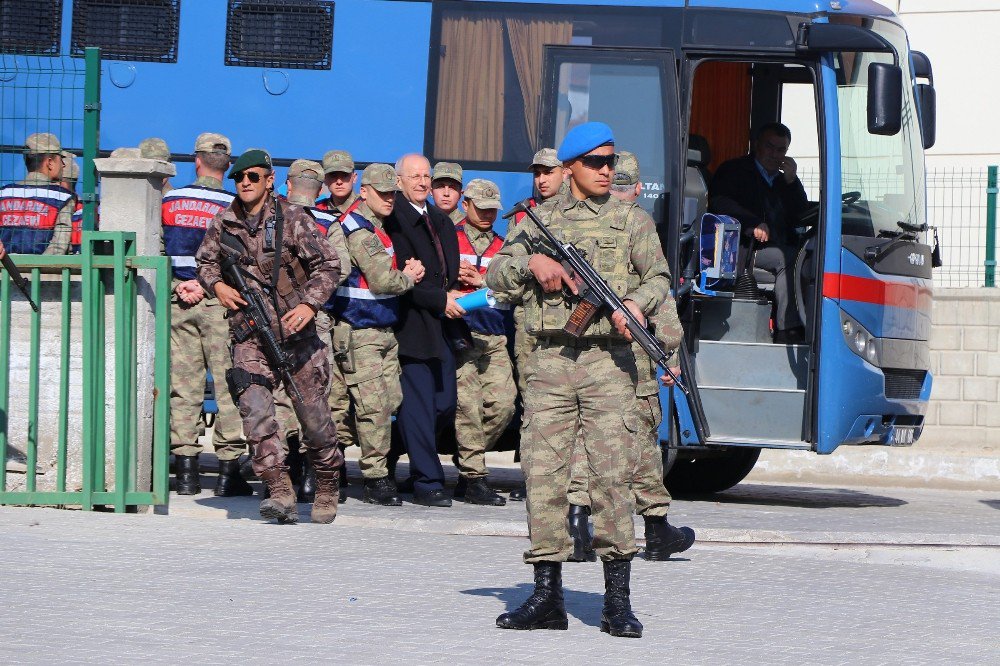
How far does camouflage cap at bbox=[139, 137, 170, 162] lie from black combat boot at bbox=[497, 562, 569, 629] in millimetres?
5225

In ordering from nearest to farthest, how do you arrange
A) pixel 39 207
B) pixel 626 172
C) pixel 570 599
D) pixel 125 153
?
1. pixel 570 599
2. pixel 626 172
3. pixel 125 153
4. pixel 39 207

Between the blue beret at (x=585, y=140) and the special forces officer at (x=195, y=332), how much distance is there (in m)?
4.07

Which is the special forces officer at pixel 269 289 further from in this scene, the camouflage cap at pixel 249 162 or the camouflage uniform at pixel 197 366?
the camouflage uniform at pixel 197 366

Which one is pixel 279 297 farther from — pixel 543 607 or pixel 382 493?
pixel 543 607

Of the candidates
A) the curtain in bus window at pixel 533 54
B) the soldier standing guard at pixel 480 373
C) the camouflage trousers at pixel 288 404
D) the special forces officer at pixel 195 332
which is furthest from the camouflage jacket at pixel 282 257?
the curtain in bus window at pixel 533 54

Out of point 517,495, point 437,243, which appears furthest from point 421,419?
point 517,495

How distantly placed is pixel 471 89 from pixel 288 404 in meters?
2.75

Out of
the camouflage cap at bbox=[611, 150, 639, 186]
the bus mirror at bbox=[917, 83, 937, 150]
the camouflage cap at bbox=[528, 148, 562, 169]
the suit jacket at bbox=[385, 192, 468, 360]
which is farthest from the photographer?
the bus mirror at bbox=[917, 83, 937, 150]

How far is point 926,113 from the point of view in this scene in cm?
1177

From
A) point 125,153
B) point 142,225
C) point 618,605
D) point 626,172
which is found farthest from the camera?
point 125,153

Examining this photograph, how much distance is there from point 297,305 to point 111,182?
152 cm

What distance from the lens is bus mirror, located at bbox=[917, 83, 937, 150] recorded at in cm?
1173

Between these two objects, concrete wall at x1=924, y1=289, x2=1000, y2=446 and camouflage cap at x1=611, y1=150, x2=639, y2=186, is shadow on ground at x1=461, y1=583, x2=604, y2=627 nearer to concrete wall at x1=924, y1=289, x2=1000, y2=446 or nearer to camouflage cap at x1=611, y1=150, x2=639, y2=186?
camouflage cap at x1=611, y1=150, x2=639, y2=186

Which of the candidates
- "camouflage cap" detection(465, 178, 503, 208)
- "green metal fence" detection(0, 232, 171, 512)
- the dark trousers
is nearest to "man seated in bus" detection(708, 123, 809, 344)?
"camouflage cap" detection(465, 178, 503, 208)
